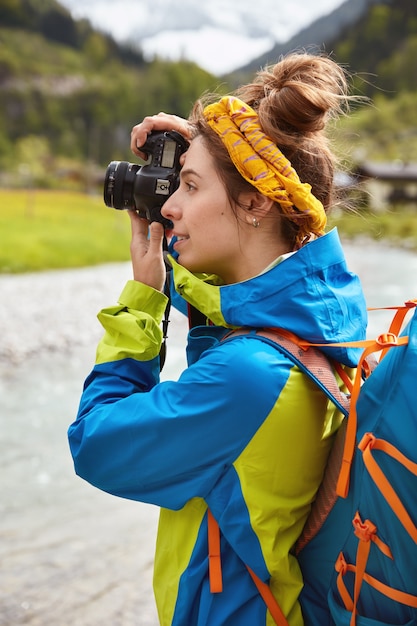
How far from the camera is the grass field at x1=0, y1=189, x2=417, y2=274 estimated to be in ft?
54.3

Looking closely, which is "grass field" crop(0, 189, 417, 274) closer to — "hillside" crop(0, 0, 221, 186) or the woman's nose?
the woman's nose

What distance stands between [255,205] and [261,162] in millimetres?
90

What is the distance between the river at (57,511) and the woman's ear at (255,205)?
191 centimetres

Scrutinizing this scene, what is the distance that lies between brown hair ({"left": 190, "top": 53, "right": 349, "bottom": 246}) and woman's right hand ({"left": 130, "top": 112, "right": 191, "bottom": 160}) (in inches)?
4.9

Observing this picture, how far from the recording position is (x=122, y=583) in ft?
9.62

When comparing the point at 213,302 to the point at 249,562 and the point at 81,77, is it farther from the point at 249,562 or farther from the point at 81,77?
the point at 81,77

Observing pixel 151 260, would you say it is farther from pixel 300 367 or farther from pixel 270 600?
pixel 270 600

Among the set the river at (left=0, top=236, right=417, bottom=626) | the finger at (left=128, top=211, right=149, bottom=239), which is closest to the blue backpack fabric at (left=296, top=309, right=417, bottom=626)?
the finger at (left=128, top=211, right=149, bottom=239)

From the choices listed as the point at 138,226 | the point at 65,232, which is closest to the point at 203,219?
the point at 138,226

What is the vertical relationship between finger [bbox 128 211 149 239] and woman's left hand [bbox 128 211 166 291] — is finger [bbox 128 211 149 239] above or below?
above

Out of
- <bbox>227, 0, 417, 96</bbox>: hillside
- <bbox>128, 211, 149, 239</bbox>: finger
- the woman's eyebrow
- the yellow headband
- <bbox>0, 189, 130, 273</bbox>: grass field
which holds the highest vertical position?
<bbox>227, 0, 417, 96</bbox>: hillside

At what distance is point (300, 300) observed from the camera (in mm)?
1123

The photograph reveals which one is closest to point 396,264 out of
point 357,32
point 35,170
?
point 35,170

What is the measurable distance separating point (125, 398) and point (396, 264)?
18659mm
